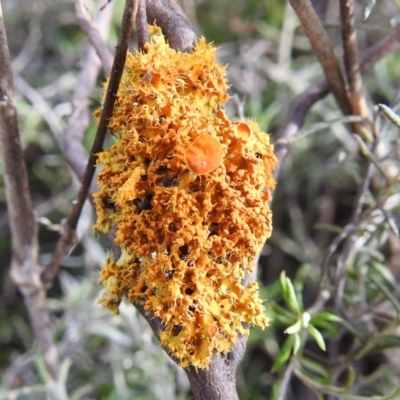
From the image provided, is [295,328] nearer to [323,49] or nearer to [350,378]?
[350,378]

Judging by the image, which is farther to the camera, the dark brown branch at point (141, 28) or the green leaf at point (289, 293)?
the green leaf at point (289, 293)

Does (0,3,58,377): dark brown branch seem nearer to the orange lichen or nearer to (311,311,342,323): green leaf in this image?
the orange lichen

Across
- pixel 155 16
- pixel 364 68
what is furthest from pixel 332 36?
pixel 155 16

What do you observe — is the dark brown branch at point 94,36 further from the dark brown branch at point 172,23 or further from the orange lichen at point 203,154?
the orange lichen at point 203,154

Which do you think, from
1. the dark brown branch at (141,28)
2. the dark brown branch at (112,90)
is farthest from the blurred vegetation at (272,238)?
the dark brown branch at (141,28)

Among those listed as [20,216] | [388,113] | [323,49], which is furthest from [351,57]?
[20,216]

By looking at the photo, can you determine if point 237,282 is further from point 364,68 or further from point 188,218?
point 364,68

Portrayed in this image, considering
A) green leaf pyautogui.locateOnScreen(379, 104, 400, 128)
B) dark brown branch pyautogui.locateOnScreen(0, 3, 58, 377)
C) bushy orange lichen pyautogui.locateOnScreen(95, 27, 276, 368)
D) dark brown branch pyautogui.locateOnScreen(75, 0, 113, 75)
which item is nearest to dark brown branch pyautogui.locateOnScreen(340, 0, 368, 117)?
green leaf pyautogui.locateOnScreen(379, 104, 400, 128)

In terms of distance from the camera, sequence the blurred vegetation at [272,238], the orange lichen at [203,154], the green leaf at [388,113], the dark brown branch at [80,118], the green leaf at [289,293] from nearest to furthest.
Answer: the orange lichen at [203,154] → the green leaf at [388,113] → the green leaf at [289,293] → the dark brown branch at [80,118] → the blurred vegetation at [272,238]
